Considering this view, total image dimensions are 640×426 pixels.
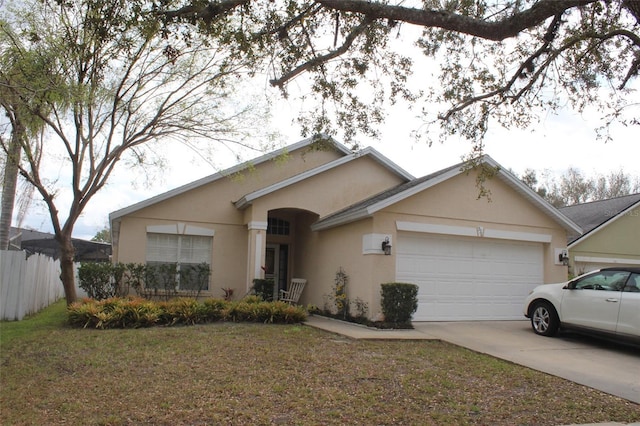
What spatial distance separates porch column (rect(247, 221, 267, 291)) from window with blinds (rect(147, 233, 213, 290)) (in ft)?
5.92

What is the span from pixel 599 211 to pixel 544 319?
36.4 feet

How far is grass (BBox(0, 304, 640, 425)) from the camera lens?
5.25 m

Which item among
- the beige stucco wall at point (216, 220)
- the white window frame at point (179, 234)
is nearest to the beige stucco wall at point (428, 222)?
the beige stucco wall at point (216, 220)

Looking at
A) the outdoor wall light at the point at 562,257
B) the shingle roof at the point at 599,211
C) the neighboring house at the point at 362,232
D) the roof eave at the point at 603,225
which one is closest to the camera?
the neighboring house at the point at 362,232

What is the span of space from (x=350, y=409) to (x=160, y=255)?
10.8 metres

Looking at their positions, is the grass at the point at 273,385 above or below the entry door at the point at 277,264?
below

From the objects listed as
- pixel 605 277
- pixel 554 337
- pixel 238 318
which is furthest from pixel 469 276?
pixel 238 318

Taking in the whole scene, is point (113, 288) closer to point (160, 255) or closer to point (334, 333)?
point (160, 255)

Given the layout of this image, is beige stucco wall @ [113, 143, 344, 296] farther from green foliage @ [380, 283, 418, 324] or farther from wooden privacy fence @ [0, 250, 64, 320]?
green foliage @ [380, 283, 418, 324]

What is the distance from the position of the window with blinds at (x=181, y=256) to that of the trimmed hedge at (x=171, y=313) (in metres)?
2.97

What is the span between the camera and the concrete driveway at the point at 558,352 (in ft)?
22.8

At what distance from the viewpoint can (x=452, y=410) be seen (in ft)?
18.1

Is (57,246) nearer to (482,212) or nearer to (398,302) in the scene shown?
(398,302)

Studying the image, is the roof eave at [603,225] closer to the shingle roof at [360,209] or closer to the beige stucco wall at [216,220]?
the shingle roof at [360,209]
